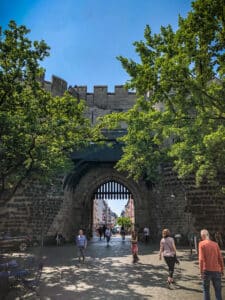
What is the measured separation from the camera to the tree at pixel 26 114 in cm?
794

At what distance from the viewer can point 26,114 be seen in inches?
325

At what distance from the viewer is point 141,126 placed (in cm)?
1098

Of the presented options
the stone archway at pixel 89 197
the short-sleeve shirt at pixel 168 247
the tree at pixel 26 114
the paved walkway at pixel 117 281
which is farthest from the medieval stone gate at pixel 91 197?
the short-sleeve shirt at pixel 168 247

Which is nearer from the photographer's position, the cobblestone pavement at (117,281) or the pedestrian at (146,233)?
the cobblestone pavement at (117,281)

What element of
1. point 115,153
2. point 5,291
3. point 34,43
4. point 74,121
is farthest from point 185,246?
point 34,43

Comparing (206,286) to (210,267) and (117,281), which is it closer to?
(210,267)

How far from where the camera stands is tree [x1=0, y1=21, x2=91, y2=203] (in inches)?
312

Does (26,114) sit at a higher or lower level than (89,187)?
higher

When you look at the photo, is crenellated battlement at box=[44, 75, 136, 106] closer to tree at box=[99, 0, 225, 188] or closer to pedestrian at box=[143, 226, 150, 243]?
pedestrian at box=[143, 226, 150, 243]

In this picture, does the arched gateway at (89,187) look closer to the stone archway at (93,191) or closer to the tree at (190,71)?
the stone archway at (93,191)

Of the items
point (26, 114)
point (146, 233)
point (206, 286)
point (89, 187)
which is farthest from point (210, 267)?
point (89, 187)

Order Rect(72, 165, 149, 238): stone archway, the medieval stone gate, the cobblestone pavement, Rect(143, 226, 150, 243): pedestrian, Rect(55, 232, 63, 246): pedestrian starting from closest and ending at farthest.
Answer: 1. the cobblestone pavement
2. the medieval stone gate
3. Rect(55, 232, 63, 246): pedestrian
4. Rect(143, 226, 150, 243): pedestrian
5. Rect(72, 165, 149, 238): stone archway

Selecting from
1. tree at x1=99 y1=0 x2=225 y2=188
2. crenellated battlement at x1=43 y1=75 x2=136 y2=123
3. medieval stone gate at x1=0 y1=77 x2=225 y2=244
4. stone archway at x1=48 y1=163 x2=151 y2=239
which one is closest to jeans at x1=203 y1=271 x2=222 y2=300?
tree at x1=99 y1=0 x2=225 y2=188

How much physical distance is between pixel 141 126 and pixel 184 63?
458cm
